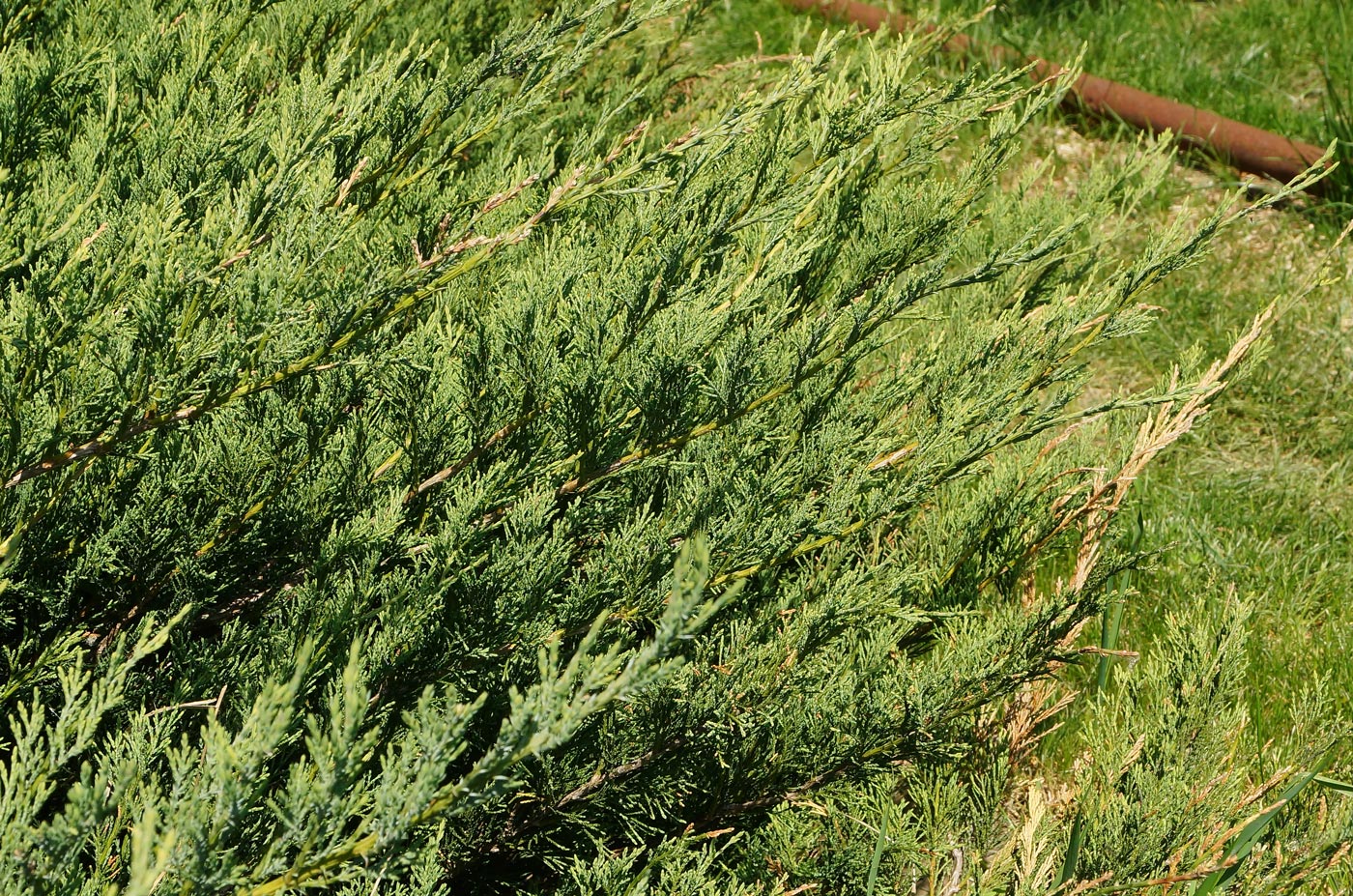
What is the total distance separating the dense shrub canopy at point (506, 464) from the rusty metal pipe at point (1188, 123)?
8.83ft

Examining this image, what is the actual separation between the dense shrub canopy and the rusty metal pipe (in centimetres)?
269

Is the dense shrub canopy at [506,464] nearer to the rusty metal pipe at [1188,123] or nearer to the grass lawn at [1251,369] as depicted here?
the grass lawn at [1251,369]

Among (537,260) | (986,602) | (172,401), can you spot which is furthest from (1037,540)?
(172,401)

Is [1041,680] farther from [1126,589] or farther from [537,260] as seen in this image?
[537,260]

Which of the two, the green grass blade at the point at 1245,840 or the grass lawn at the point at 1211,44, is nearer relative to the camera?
the green grass blade at the point at 1245,840

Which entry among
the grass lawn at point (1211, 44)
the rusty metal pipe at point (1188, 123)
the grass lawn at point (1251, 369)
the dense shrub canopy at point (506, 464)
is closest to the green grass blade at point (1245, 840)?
the dense shrub canopy at point (506, 464)

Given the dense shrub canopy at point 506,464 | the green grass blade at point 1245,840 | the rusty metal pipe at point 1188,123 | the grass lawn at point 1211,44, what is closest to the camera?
the dense shrub canopy at point 506,464

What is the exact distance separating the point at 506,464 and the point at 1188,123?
404cm

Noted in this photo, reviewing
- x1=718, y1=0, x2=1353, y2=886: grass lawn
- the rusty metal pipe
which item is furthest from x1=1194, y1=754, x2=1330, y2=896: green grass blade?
the rusty metal pipe

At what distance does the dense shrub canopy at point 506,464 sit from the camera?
1.60 metres

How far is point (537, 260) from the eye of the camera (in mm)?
2297

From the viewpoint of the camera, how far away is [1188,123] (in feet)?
15.8

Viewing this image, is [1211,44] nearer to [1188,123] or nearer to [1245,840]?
[1188,123]

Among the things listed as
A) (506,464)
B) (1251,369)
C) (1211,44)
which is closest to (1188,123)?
(1211,44)
